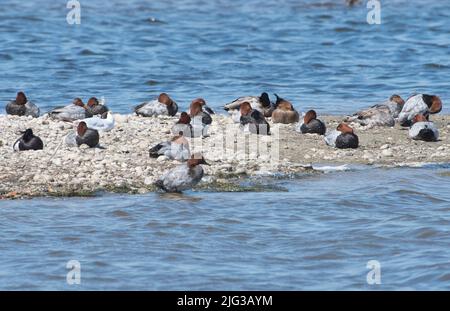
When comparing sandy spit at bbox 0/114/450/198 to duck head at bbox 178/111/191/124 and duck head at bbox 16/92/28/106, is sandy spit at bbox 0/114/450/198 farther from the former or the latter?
duck head at bbox 16/92/28/106

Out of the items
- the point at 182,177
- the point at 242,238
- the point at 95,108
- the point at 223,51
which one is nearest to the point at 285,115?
the point at 95,108

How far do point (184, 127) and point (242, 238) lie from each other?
3.51 metres

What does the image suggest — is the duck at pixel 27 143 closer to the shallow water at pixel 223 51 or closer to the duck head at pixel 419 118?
the shallow water at pixel 223 51

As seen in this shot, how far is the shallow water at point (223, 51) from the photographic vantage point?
58.0 ft

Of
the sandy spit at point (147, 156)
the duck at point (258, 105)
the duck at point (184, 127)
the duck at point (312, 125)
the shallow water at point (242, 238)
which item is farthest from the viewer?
the duck at point (258, 105)

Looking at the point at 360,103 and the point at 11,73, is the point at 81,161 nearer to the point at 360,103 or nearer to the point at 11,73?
the point at 360,103

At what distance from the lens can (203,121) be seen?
44.2 ft

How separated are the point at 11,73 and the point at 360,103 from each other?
21.2 ft

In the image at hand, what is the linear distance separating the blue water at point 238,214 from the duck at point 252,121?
181cm

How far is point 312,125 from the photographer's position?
13.4m

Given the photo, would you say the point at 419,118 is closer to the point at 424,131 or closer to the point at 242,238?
the point at 424,131

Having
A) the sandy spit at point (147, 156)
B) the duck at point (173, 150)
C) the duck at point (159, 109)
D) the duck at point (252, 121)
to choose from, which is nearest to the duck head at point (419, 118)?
the sandy spit at point (147, 156)

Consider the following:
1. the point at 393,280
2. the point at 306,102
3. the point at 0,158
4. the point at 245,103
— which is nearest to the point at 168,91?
the point at 306,102

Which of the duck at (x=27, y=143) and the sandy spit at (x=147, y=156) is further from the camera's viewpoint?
the duck at (x=27, y=143)
